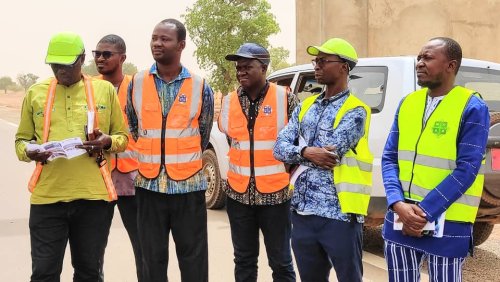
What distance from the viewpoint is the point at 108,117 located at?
3.69m

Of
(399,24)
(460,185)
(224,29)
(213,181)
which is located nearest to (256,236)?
(460,185)

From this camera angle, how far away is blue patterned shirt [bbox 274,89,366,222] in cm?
319

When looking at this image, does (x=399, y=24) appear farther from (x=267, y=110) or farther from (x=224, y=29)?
(x=267, y=110)

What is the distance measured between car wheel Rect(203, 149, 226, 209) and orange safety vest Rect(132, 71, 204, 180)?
425cm

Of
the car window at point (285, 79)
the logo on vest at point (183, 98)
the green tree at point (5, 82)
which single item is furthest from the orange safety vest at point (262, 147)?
the green tree at point (5, 82)

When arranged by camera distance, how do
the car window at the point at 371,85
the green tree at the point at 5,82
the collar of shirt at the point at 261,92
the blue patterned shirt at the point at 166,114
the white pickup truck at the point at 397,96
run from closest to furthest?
the blue patterned shirt at the point at 166,114, the collar of shirt at the point at 261,92, the white pickup truck at the point at 397,96, the car window at the point at 371,85, the green tree at the point at 5,82

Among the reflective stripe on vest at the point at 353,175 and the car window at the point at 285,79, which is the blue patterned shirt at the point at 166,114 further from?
the car window at the point at 285,79

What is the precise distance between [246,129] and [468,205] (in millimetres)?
1594

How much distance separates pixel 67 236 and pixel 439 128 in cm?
223

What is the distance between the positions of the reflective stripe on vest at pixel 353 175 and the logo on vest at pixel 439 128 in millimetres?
479

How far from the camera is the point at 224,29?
35375mm

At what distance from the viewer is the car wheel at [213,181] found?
314 inches

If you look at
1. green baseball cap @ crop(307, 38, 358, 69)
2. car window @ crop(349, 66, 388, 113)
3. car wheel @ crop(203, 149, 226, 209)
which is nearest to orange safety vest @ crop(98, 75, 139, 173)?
green baseball cap @ crop(307, 38, 358, 69)

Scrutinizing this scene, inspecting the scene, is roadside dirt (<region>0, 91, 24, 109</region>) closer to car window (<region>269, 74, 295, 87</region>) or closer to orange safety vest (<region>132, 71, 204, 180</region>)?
car window (<region>269, 74, 295, 87</region>)
